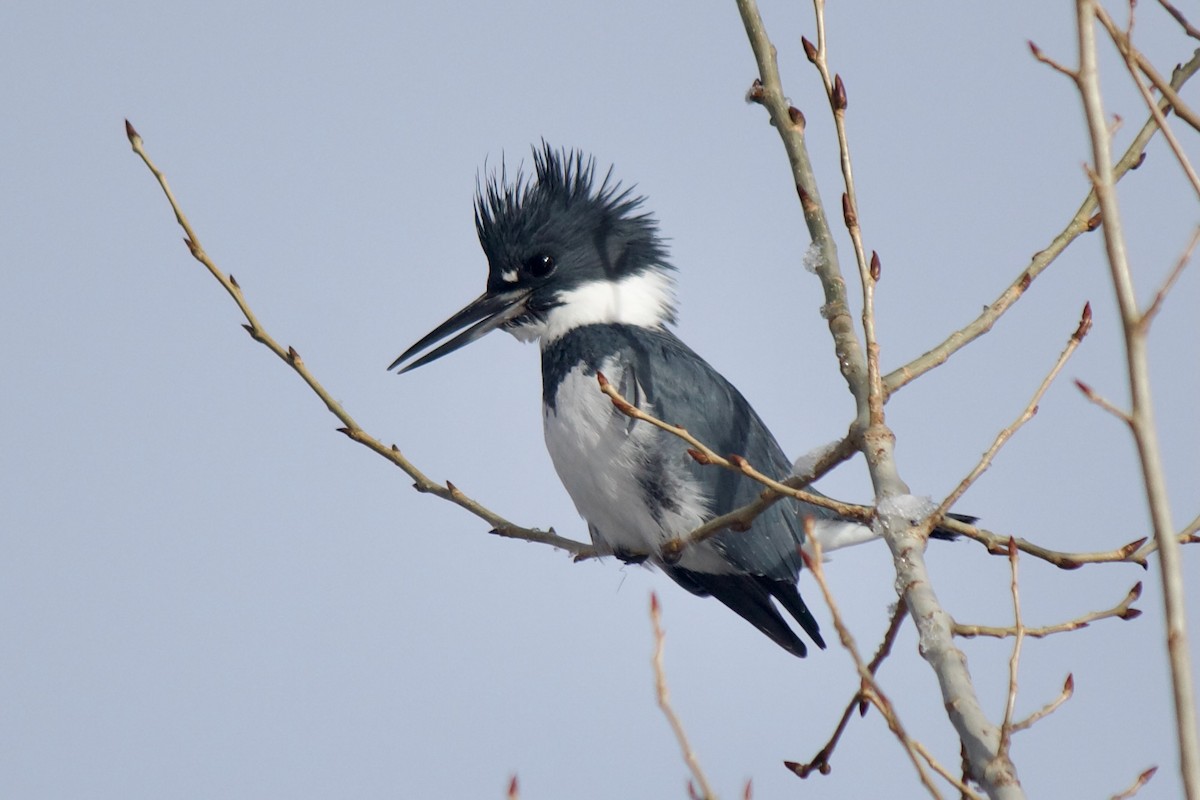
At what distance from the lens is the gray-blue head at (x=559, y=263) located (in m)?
4.12

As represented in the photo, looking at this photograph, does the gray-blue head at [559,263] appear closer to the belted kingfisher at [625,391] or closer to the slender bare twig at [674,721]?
the belted kingfisher at [625,391]

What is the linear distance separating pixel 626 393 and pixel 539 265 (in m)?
0.69

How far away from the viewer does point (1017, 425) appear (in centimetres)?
195

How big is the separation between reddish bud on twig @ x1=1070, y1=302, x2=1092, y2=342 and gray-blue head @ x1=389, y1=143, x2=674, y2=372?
6.96 ft

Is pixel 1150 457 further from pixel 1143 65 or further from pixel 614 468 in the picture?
pixel 614 468

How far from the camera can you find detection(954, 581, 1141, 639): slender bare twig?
1.78 metres

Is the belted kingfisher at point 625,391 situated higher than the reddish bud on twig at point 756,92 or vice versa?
the belted kingfisher at point 625,391

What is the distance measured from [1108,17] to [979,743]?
80 cm

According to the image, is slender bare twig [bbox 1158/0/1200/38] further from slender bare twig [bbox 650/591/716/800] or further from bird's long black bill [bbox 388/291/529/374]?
bird's long black bill [bbox 388/291/529/374]

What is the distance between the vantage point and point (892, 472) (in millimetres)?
1904

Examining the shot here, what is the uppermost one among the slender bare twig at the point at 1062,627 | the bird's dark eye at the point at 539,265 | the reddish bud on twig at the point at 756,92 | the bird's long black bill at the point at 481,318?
the bird's dark eye at the point at 539,265

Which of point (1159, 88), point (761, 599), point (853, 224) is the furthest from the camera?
point (761, 599)

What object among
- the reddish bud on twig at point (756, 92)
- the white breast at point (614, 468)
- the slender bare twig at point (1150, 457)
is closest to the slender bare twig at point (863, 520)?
the reddish bud on twig at point (756, 92)

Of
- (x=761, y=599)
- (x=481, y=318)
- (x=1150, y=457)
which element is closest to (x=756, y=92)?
(x=1150, y=457)
